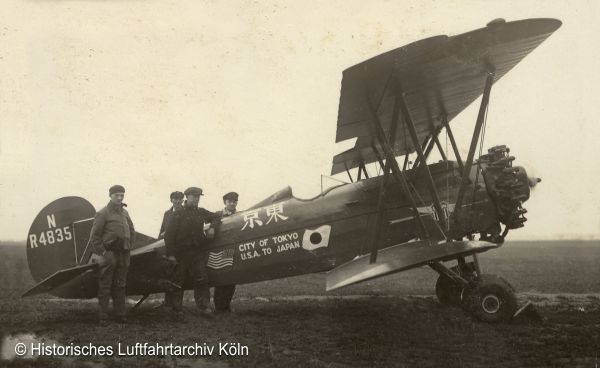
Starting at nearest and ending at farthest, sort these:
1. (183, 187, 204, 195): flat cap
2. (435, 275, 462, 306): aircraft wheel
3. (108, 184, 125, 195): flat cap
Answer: (108, 184, 125, 195): flat cap, (183, 187, 204, 195): flat cap, (435, 275, 462, 306): aircraft wheel

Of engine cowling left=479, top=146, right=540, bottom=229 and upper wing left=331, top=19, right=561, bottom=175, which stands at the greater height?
upper wing left=331, top=19, right=561, bottom=175

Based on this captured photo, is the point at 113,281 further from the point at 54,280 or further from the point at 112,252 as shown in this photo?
the point at 54,280

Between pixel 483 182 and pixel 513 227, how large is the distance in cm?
73

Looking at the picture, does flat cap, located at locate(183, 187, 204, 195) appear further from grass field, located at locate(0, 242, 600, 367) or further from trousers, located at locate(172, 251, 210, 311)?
grass field, located at locate(0, 242, 600, 367)

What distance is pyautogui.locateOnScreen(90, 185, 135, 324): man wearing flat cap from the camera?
21.7 feet

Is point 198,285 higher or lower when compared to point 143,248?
lower

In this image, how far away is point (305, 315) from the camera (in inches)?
291

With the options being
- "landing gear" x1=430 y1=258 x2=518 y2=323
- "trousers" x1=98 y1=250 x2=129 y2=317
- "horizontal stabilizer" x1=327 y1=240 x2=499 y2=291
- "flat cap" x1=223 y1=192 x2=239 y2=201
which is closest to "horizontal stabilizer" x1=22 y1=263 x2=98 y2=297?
"trousers" x1=98 y1=250 x2=129 y2=317

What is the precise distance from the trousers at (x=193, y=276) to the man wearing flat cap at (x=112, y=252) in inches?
30.1

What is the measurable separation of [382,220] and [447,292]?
87.9 inches

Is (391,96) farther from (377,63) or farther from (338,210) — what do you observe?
(338,210)

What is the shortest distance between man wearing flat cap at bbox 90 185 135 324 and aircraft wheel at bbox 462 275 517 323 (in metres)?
4.54

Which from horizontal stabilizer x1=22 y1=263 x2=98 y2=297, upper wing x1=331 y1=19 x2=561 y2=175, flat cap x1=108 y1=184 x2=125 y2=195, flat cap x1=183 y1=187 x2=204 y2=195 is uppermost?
upper wing x1=331 y1=19 x2=561 y2=175

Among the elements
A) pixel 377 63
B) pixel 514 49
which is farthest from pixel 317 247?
pixel 514 49
